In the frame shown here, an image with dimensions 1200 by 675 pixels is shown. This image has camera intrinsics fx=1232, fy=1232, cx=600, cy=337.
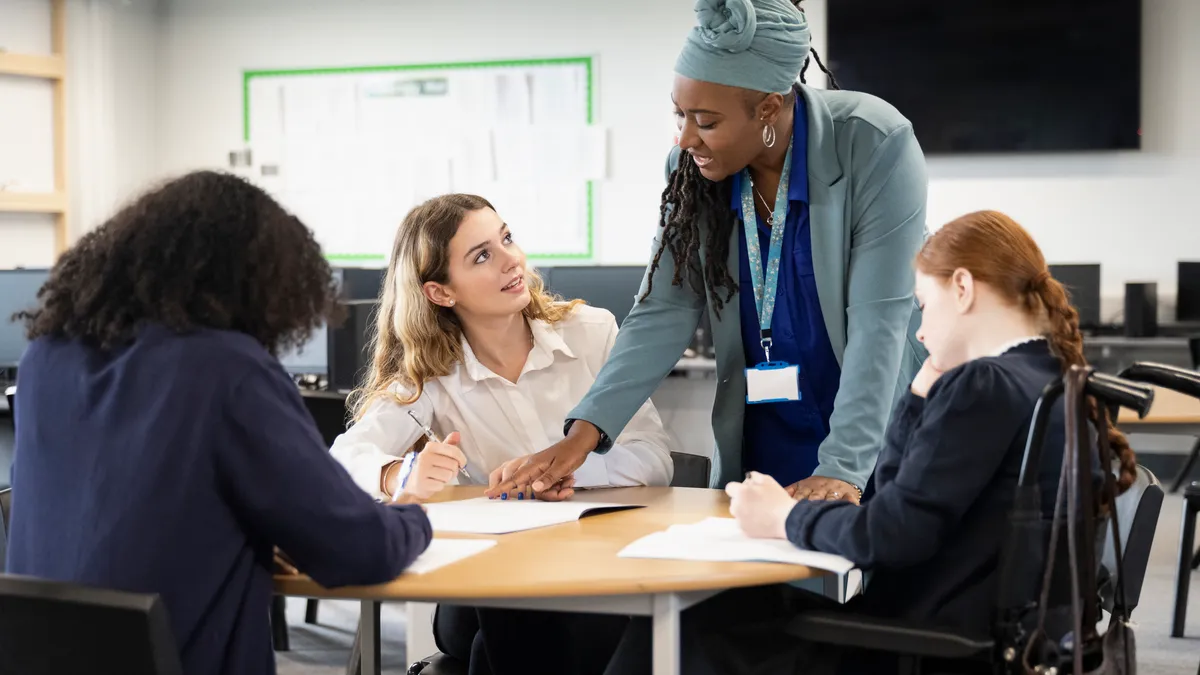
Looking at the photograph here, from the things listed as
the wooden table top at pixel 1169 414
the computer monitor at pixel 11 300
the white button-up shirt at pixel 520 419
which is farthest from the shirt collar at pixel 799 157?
the computer monitor at pixel 11 300

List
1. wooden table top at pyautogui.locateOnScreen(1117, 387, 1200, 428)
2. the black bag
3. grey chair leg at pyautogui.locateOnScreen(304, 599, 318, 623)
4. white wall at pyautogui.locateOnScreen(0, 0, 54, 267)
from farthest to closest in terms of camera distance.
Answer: white wall at pyautogui.locateOnScreen(0, 0, 54, 267) < grey chair leg at pyautogui.locateOnScreen(304, 599, 318, 623) < wooden table top at pyautogui.locateOnScreen(1117, 387, 1200, 428) < the black bag

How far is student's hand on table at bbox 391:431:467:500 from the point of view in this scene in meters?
1.92

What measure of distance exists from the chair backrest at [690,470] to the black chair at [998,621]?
955mm

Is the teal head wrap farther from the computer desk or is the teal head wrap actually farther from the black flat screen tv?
the black flat screen tv

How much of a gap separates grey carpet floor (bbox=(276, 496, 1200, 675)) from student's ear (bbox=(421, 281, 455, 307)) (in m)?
1.33

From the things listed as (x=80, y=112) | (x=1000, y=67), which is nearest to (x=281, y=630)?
(x=1000, y=67)

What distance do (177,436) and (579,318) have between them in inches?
50.5

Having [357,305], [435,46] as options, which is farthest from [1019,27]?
[357,305]

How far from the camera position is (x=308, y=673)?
332cm

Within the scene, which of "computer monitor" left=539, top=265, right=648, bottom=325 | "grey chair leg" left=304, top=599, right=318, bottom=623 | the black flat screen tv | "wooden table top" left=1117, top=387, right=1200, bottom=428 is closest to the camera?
"wooden table top" left=1117, top=387, right=1200, bottom=428

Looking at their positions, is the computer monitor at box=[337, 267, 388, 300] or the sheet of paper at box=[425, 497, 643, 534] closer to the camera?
the sheet of paper at box=[425, 497, 643, 534]

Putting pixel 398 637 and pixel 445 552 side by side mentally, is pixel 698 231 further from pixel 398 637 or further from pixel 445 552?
pixel 398 637

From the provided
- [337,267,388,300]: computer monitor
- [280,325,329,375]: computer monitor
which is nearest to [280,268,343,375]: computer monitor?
Result: [280,325,329,375]: computer monitor

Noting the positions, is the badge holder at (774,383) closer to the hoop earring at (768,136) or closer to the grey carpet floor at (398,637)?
the hoop earring at (768,136)
